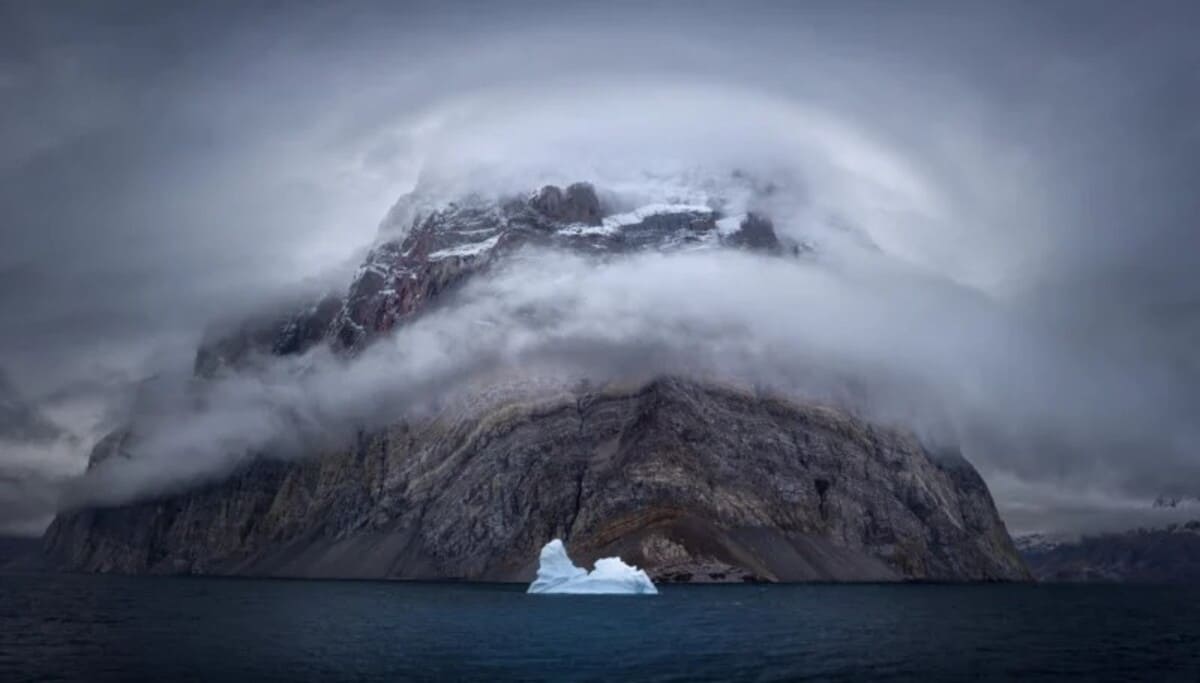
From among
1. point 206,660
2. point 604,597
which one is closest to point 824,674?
point 206,660

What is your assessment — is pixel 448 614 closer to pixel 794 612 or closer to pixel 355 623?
pixel 355 623

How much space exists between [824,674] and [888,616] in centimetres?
6912

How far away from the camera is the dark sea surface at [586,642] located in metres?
73.4

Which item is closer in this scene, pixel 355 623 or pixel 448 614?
pixel 355 623

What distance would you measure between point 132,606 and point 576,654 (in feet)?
345

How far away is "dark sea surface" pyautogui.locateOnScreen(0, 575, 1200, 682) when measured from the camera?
7338 cm

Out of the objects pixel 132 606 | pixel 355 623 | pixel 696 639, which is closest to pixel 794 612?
pixel 696 639

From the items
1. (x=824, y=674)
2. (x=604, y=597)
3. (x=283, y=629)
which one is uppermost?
(x=604, y=597)

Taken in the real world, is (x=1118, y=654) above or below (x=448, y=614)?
below

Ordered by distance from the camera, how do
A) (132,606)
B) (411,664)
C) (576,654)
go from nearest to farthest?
1. (411,664)
2. (576,654)
3. (132,606)

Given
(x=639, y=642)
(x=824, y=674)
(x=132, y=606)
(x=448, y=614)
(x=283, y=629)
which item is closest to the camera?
(x=824, y=674)

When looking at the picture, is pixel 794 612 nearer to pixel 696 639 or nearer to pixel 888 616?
pixel 888 616

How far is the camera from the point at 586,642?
95.9 metres

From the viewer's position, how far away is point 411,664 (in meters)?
77.6
